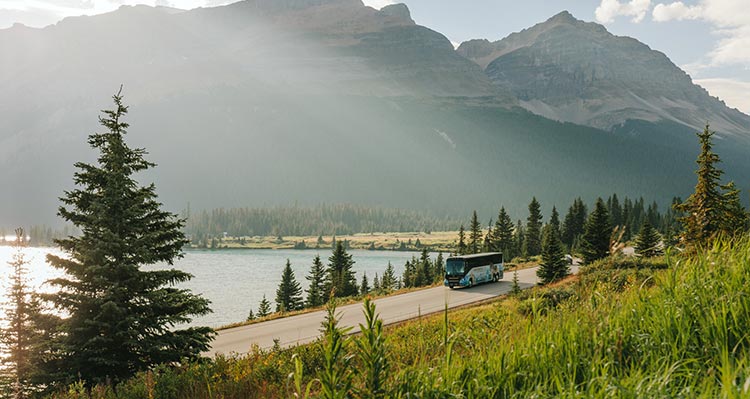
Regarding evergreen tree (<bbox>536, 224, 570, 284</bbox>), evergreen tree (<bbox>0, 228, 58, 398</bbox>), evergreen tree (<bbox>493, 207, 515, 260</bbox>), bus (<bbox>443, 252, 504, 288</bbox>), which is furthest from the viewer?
evergreen tree (<bbox>493, 207, 515, 260</bbox>)

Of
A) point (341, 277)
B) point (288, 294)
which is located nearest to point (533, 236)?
point (341, 277)

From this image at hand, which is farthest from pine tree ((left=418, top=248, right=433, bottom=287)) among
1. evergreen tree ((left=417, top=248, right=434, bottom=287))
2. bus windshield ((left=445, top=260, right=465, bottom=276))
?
bus windshield ((left=445, top=260, right=465, bottom=276))

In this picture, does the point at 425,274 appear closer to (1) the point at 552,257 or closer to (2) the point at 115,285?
(1) the point at 552,257

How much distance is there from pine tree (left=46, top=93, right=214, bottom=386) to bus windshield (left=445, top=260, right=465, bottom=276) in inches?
1102

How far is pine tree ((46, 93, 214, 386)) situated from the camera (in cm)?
1381

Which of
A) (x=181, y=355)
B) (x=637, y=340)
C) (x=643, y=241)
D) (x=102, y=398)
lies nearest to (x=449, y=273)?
(x=643, y=241)

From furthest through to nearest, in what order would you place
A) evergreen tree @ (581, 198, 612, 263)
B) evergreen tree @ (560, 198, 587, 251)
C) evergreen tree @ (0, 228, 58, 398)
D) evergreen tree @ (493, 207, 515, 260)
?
evergreen tree @ (560, 198, 587, 251) → evergreen tree @ (493, 207, 515, 260) → evergreen tree @ (581, 198, 612, 263) → evergreen tree @ (0, 228, 58, 398)

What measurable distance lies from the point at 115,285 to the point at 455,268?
31356 millimetres

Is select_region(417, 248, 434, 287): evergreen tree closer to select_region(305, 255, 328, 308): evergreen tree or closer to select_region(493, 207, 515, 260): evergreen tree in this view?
select_region(305, 255, 328, 308): evergreen tree

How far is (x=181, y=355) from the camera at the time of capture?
14812mm

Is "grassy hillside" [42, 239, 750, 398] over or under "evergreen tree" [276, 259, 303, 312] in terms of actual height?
over

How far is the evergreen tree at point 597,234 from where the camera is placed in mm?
47906

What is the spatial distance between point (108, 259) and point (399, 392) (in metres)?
14.7

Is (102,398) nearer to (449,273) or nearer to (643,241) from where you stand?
(449,273)
